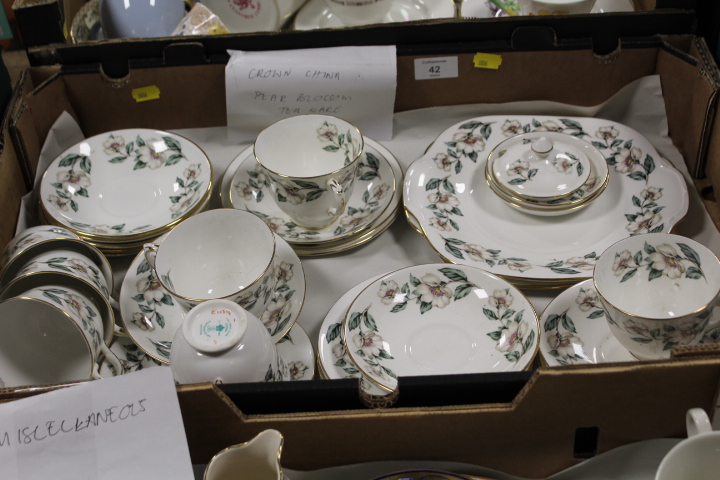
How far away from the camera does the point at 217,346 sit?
663 mm

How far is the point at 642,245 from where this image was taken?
2.77ft

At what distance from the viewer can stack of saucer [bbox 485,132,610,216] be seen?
3.19ft

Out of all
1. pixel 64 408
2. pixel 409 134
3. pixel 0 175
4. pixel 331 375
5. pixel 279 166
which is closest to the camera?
pixel 64 408

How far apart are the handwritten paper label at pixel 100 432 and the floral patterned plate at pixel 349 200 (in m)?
0.39

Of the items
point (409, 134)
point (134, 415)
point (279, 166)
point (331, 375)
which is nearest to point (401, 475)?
point (331, 375)

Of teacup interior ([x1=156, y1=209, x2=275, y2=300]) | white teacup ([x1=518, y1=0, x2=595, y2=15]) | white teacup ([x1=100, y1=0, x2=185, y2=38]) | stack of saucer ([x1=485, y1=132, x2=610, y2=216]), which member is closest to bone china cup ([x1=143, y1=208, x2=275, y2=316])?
teacup interior ([x1=156, y1=209, x2=275, y2=300])

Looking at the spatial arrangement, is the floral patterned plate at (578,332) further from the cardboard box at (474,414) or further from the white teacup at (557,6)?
the white teacup at (557,6)

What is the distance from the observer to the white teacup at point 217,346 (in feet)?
2.19

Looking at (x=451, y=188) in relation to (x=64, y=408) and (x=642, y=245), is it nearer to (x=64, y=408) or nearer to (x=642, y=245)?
(x=642, y=245)

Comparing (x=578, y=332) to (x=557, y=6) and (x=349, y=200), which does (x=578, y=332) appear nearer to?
(x=349, y=200)

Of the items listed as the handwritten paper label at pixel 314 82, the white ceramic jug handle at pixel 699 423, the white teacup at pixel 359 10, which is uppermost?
the white teacup at pixel 359 10

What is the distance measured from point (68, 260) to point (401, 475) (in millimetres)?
498

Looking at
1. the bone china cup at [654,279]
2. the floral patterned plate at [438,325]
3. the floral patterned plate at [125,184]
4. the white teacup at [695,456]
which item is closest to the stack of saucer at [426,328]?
the floral patterned plate at [438,325]

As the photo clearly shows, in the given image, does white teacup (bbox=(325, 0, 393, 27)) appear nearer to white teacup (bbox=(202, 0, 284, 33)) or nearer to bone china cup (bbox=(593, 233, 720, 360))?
white teacup (bbox=(202, 0, 284, 33))
